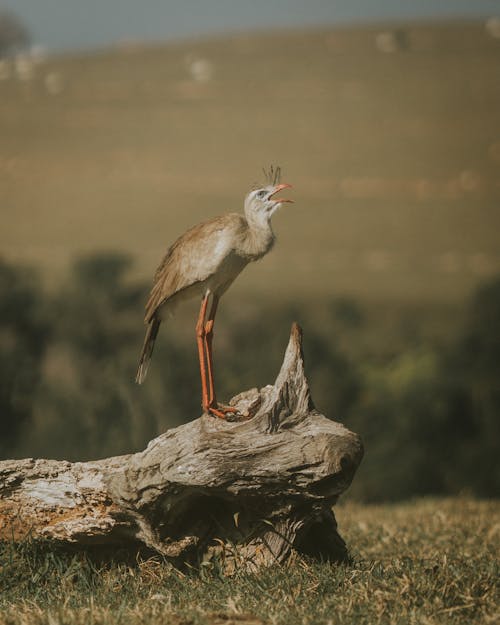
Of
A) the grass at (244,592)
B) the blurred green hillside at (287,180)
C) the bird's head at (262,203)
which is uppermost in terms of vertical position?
the blurred green hillside at (287,180)

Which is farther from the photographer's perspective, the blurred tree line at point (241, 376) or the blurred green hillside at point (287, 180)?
the blurred green hillside at point (287, 180)

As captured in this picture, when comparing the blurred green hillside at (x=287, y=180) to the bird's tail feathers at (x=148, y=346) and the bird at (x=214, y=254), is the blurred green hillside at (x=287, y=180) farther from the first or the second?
the bird at (x=214, y=254)

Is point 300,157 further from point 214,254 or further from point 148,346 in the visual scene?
point 214,254

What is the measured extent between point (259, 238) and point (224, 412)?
1050 millimetres

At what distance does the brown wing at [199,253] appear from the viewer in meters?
5.52

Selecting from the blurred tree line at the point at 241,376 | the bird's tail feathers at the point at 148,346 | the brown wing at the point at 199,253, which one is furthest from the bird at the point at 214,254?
the blurred tree line at the point at 241,376

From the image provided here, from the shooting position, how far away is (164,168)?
Answer: 77.6ft

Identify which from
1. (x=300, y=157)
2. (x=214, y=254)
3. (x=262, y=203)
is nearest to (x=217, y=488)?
(x=214, y=254)

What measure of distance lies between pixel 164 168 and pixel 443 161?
7046 mm

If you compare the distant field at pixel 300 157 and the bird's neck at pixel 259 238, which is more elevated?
the distant field at pixel 300 157

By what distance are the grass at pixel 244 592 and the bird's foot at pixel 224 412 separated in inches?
32.0

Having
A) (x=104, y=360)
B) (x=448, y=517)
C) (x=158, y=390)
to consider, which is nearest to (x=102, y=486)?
(x=448, y=517)

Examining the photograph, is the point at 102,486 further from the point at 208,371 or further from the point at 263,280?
the point at 263,280

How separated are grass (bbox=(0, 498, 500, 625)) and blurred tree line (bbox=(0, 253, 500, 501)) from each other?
10.3m
